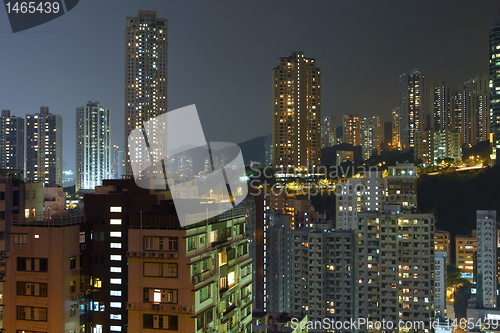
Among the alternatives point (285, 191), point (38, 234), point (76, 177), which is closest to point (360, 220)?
point (38, 234)

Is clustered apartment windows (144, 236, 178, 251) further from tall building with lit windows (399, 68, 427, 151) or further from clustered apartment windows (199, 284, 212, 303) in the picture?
tall building with lit windows (399, 68, 427, 151)

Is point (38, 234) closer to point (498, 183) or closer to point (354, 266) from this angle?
point (354, 266)

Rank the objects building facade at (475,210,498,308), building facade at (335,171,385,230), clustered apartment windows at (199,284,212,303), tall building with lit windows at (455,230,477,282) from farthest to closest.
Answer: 1. building facade at (335,171,385,230)
2. tall building with lit windows at (455,230,477,282)
3. building facade at (475,210,498,308)
4. clustered apartment windows at (199,284,212,303)

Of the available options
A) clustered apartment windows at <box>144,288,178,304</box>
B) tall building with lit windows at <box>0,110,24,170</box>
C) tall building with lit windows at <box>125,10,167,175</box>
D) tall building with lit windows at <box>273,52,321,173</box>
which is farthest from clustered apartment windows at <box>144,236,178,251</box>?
tall building with lit windows at <box>273,52,321,173</box>

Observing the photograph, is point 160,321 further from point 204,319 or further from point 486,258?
point 486,258

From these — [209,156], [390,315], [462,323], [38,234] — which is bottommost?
[462,323]

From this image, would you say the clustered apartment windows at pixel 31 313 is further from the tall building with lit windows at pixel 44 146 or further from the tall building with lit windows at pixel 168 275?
the tall building with lit windows at pixel 44 146

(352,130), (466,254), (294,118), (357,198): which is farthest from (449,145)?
(352,130)

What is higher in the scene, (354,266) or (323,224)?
(323,224)
